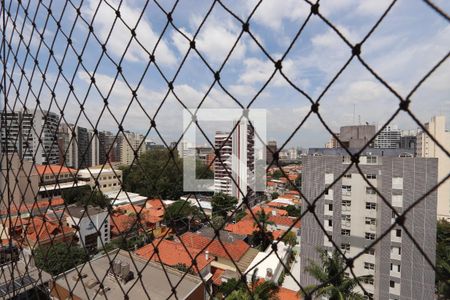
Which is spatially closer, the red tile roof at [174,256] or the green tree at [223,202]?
the red tile roof at [174,256]

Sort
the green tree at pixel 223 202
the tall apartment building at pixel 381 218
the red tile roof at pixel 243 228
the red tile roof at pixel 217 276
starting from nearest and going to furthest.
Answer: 1. the tall apartment building at pixel 381 218
2. the red tile roof at pixel 217 276
3. the red tile roof at pixel 243 228
4. the green tree at pixel 223 202

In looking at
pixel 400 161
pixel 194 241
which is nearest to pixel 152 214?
pixel 194 241

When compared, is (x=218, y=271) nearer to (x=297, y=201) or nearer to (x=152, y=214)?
(x=152, y=214)

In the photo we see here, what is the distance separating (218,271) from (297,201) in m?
7.33

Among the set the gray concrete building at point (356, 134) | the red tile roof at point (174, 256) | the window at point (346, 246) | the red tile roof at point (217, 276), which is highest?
the gray concrete building at point (356, 134)

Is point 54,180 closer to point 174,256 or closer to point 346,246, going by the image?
point 174,256

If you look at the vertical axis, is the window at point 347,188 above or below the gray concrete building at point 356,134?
below

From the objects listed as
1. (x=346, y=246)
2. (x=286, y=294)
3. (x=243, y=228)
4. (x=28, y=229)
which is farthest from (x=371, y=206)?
(x=28, y=229)

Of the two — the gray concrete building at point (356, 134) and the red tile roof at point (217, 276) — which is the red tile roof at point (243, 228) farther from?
the gray concrete building at point (356, 134)

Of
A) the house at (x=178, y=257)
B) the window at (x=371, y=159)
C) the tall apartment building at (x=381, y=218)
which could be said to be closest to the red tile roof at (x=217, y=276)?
the house at (x=178, y=257)

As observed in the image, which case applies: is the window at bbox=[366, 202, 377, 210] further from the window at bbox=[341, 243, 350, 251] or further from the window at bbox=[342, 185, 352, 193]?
the window at bbox=[341, 243, 350, 251]

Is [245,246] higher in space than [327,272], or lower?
lower

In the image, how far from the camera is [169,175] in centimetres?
1316

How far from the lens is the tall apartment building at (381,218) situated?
3.84 metres
